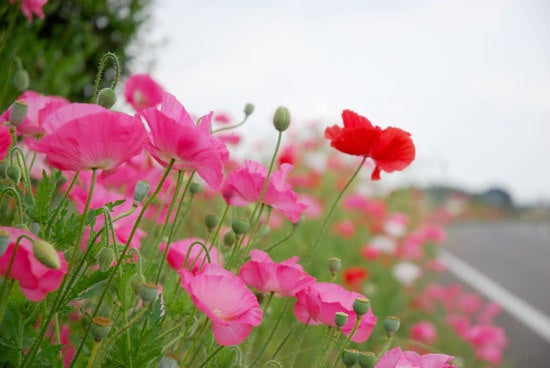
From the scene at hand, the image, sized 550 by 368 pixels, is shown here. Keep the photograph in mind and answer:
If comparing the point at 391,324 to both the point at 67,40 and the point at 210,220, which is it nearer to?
the point at 210,220

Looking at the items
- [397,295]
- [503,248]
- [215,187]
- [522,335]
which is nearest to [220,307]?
[215,187]

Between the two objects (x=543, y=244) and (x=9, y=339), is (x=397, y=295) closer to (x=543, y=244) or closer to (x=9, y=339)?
(x=9, y=339)

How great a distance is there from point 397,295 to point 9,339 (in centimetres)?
407

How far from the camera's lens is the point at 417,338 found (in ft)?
11.6

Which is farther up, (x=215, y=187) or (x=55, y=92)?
(x=215, y=187)

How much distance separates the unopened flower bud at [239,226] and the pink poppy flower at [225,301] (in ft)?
0.51

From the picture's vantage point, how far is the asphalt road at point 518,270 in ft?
17.1

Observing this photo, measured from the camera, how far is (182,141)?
800 millimetres

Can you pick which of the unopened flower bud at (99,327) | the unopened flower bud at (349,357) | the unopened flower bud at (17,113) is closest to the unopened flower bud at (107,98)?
the unopened flower bud at (17,113)

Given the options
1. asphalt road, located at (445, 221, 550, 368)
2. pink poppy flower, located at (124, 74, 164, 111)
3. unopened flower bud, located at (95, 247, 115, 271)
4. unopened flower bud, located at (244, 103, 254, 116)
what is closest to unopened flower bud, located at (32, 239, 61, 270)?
unopened flower bud, located at (95, 247, 115, 271)

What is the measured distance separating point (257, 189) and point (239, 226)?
2.5 inches

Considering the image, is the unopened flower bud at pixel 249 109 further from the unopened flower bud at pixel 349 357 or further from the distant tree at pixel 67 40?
the distant tree at pixel 67 40

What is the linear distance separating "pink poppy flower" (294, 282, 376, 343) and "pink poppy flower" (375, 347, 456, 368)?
0.07 meters

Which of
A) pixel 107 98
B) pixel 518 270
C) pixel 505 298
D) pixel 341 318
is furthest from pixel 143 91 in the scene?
pixel 518 270
